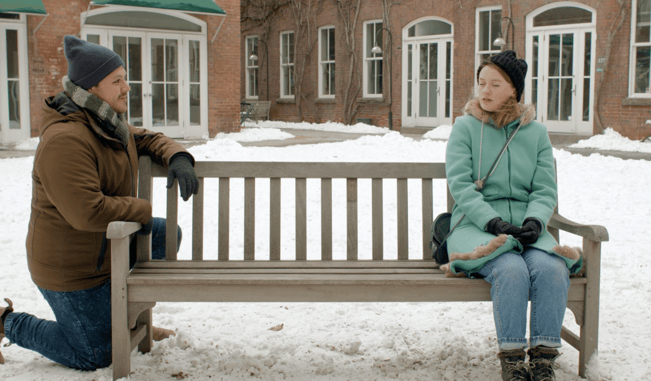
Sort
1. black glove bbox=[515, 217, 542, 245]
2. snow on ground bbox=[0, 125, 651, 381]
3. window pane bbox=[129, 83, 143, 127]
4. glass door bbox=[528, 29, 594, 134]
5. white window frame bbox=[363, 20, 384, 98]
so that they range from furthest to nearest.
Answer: white window frame bbox=[363, 20, 384, 98] → glass door bbox=[528, 29, 594, 134] → window pane bbox=[129, 83, 143, 127] → snow on ground bbox=[0, 125, 651, 381] → black glove bbox=[515, 217, 542, 245]

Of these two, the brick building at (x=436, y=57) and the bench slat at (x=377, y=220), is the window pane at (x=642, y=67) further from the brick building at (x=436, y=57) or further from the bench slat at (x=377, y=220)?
the bench slat at (x=377, y=220)

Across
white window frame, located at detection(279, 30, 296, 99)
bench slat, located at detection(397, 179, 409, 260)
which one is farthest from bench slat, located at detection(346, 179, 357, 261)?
white window frame, located at detection(279, 30, 296, 99)

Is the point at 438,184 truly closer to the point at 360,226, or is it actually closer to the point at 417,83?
the point at 360,226

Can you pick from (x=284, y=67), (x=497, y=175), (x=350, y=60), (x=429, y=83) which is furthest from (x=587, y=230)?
(x=284, y=67)

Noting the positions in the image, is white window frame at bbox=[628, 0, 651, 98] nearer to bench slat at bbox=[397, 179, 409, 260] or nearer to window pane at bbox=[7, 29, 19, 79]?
window pane at bbox=[7, 29, 19, 79]

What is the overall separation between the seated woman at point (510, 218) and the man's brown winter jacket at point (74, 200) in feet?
4.78

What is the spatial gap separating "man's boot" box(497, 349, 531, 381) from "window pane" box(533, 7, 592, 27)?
578 inches

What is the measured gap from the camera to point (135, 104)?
15.4 meters

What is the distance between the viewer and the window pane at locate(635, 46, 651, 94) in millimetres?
15039

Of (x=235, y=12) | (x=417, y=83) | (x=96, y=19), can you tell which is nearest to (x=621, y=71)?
(x=417, y=83)

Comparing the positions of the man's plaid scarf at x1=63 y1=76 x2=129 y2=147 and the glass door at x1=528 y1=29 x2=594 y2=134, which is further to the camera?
the glass door at x1=528 y1=29 x2=594 y2=134

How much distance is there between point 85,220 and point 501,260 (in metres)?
1.74

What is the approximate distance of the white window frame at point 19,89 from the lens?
45.2ft

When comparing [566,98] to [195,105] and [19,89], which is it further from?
[19,89]
